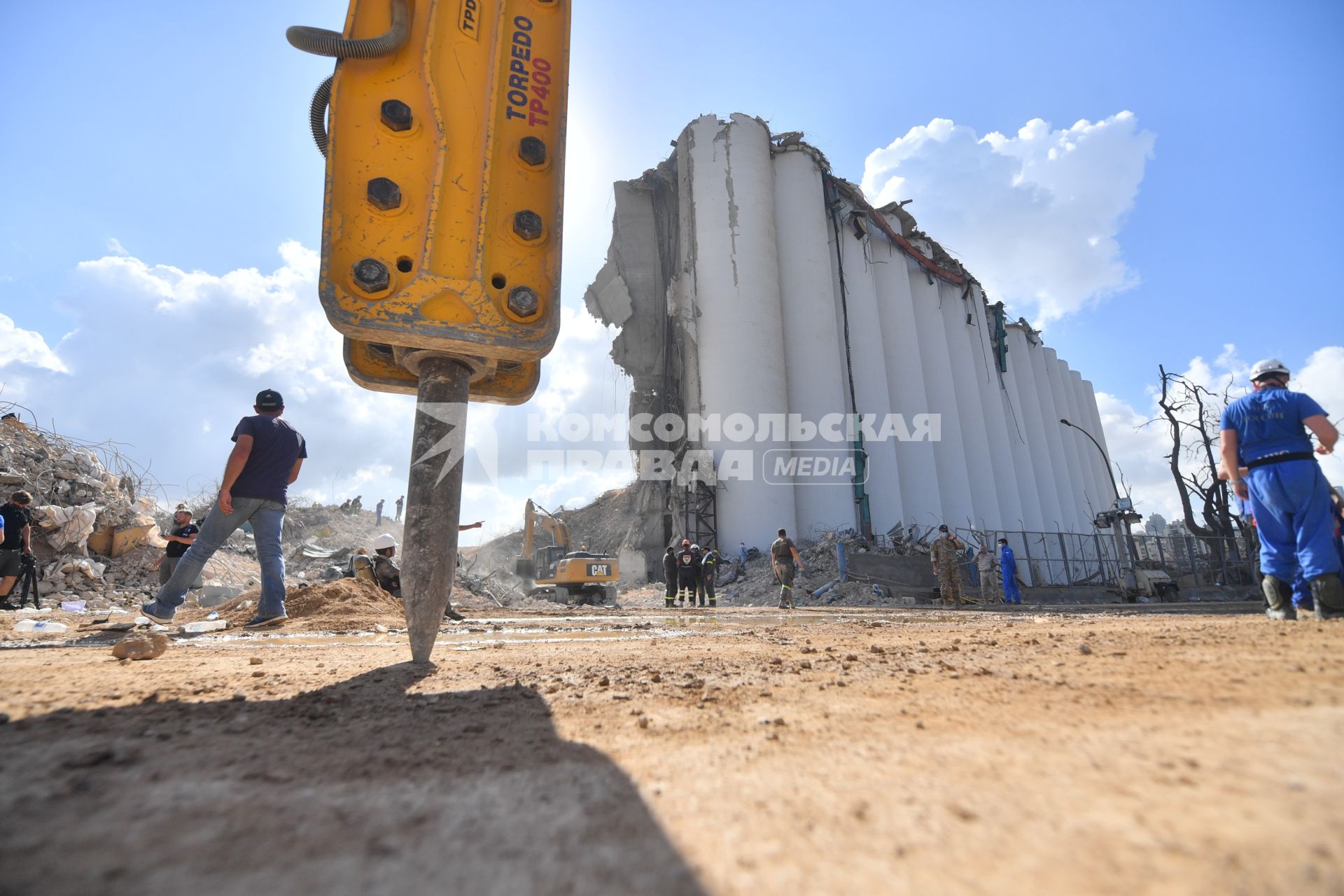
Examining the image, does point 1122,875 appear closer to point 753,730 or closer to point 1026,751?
point 1026,751

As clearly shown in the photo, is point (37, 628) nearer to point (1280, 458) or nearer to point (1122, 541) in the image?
point (1280, 458)

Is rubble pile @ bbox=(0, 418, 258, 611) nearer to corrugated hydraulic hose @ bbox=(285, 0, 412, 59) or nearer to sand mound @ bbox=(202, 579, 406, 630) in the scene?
sand mound @ bbox=(202, 579, 406, 630)

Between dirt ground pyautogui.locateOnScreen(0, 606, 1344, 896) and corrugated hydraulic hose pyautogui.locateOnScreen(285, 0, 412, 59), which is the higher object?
corrugated hydraulic hose pyautogui.locateOnScreen(285, 0, 412, 59)

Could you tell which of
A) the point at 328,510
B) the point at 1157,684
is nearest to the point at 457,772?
the point at 1157,684

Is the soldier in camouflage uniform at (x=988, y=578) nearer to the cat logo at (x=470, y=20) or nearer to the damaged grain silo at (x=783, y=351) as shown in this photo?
the damaged grain silo at (x=783, y=351)

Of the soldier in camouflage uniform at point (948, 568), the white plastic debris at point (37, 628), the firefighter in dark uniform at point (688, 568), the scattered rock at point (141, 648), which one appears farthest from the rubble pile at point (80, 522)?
the soldier in camouflage uniform at point (948, 568)

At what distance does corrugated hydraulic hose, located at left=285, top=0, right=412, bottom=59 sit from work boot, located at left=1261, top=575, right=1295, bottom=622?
5.28m

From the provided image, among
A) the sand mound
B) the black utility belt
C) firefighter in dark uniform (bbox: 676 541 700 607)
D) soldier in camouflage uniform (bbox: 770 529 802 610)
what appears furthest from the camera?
firefighter in dark uniform (bbox: 676 541 700 607)

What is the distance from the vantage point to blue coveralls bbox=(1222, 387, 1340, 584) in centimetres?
321

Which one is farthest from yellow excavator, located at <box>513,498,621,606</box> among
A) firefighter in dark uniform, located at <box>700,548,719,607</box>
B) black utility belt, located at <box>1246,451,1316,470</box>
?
black utility belt, located at <box>1246,451,1316,470</box>

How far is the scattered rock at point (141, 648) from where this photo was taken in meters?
2.54

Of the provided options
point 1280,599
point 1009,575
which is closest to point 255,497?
point 1280,599

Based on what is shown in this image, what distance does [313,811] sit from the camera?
0.91 meters

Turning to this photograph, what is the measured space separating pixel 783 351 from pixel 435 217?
1937cm
